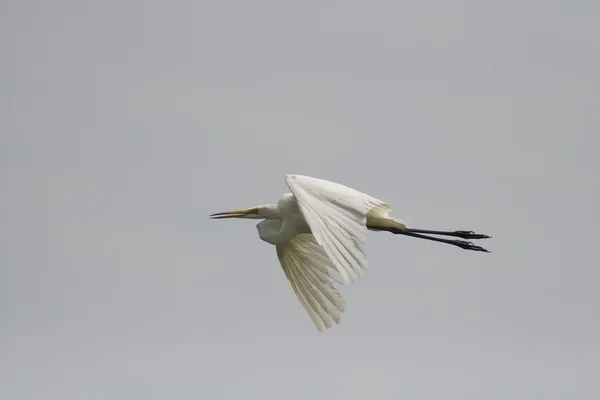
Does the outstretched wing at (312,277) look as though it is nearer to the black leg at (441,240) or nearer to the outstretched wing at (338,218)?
the black leg at (441,240)

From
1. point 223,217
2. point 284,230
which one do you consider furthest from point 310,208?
point 223,217

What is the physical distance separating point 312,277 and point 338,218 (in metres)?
3.10

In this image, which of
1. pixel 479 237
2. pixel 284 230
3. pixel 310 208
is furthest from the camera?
pixel 479 237

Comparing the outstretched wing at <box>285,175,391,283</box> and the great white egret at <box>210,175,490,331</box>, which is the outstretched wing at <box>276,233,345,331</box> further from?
the outstretched wing at <box>285,175,391,283</box>

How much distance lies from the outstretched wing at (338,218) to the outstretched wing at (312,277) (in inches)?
76.0

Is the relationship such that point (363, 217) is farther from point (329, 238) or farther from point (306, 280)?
point (306, 280)

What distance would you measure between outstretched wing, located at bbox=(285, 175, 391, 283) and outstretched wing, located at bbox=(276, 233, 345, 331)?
1.93 meters

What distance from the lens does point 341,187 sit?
1191 cm

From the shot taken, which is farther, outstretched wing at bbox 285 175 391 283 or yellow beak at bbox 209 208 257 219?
yellow beak at bbox 209 208 257 219

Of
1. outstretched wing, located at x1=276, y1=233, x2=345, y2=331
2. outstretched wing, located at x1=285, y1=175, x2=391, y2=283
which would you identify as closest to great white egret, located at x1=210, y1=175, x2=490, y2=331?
outstretched wing, located at x1=276, y1=233, x2=345, y2=331

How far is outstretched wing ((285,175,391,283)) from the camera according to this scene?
1024 cm

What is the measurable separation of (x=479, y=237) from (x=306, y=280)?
213cm

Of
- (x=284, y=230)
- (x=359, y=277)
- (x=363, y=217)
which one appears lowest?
(x=359, y=277)

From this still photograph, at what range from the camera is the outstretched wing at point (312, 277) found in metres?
13.7
